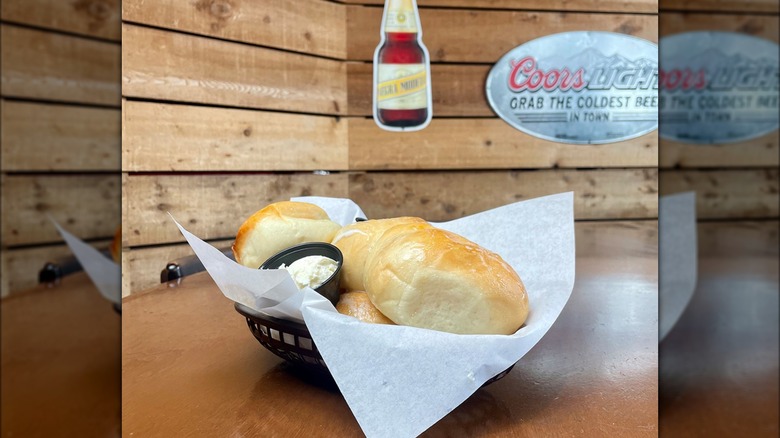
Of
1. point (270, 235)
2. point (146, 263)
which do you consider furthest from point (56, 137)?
point (146, 263)

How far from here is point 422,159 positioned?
1181mm

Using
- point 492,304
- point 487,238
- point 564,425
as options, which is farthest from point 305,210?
point 564,425

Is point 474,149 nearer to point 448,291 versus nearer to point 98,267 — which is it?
point 448,291

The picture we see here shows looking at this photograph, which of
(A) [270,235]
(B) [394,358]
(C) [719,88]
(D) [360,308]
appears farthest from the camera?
(A) [270,235]

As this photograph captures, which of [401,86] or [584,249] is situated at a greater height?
[401,86]

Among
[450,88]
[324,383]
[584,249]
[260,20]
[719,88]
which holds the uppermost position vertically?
[260,20]

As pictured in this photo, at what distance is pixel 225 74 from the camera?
1048 mm

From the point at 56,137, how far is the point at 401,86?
3.56ft

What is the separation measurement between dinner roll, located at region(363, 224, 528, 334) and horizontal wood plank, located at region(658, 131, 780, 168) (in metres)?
0.43

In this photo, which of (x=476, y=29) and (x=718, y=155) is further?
(x=476, y=29)

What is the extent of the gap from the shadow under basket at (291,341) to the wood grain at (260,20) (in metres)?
0.57

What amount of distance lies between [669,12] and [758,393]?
87 mm

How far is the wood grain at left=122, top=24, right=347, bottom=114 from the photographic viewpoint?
3.10ft

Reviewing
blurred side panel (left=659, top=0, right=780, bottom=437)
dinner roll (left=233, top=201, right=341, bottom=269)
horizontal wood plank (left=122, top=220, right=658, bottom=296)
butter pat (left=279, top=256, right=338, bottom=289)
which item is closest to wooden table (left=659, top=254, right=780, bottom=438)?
blurred side panel (left=659, top=0, right=780, bottom=437)
